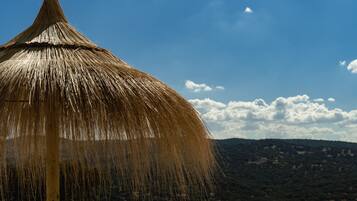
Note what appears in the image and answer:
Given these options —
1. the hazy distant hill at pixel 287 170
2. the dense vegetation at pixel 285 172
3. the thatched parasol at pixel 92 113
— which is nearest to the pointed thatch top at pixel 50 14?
the thatched parasol at pixel 92 113

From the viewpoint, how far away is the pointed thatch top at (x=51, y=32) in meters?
3.27

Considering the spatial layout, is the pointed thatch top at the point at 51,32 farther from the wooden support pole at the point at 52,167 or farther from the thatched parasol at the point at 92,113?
the wooden support pole at the point at 52,167

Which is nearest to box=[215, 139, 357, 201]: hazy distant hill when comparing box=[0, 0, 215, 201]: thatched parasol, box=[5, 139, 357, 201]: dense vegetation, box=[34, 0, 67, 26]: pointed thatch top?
box=[5, 139, 357, 201]: dense vegetation

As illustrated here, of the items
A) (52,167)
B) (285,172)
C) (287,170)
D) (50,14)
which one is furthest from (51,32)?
(287,170)

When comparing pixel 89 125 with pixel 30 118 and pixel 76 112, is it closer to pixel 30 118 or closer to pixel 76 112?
pixel 76 112

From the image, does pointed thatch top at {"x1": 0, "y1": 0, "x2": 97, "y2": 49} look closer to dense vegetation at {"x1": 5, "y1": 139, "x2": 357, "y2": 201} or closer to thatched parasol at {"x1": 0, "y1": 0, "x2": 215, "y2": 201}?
thatched parasol at {"x1": 0, "y1": 0, "x2": 215, "y2": 201}

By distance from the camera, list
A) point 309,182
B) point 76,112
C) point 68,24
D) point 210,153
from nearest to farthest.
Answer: point 76,112 < point 210,153 < point 68,24 < point 309,182

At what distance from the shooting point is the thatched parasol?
2732 mm

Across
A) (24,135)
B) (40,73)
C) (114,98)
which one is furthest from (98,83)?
(24,135)

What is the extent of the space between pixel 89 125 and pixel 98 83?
0.25 metres

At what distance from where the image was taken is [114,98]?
2.78m

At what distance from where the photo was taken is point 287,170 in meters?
26.4

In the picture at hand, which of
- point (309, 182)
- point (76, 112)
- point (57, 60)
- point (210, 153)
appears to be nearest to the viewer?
point (76, 112)

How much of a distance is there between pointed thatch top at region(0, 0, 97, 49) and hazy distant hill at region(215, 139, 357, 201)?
12661mm
